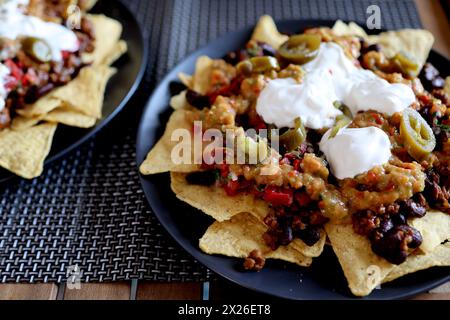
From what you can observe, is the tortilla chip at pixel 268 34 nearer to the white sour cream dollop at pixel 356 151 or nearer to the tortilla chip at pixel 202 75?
the tortilla chip at pixel 202 75

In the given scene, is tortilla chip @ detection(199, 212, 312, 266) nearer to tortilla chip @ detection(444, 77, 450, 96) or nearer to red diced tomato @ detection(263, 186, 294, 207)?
red diced tomato @ detection(263, 186, 294, 207)

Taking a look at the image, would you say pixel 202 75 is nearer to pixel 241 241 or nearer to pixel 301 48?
pixel 301 48

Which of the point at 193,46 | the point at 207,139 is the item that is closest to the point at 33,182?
the point at 207,139

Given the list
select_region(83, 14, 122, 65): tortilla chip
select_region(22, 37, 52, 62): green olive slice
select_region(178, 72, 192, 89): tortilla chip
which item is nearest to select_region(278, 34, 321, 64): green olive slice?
select_region(178, 72, 192, 89): tortilla chip

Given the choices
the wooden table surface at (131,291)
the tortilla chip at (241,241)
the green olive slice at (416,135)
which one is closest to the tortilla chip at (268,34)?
the green olive slice at (416,135)

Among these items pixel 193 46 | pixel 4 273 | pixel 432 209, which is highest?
pixel 432 209
